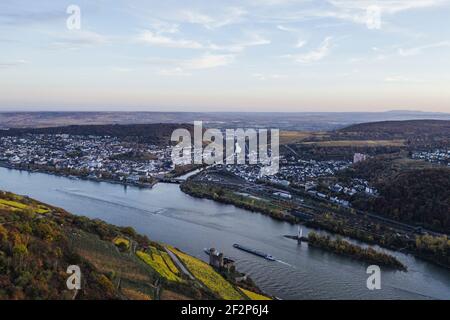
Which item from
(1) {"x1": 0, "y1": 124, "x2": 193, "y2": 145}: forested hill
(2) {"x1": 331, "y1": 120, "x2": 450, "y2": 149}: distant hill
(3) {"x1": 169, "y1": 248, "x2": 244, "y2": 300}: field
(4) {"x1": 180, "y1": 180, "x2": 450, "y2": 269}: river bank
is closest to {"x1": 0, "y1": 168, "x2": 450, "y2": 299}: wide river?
(4) {"x1": 180, "y1": 180, "x2": 450, "y2": 269}: river bank

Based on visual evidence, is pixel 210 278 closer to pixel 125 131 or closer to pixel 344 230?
pixel 344 230

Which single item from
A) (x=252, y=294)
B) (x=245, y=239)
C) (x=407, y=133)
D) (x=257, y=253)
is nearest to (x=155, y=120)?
(x=407, y=133)

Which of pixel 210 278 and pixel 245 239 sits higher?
pixel 210 278

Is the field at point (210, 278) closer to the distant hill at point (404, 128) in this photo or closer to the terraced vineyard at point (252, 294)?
the terraced vineyard at point (252, 294)

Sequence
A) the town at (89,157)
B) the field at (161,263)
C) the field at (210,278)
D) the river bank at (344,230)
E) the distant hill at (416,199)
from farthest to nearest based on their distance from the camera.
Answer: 1. the town at (89,157)
2. the distant hill at (416,199)
3. the river bank at (344,230)
4. the field at (161,263)
5. the field at (210,278)

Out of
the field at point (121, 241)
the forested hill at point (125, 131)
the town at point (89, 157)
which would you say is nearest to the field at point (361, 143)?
the town at point (89, 157)
